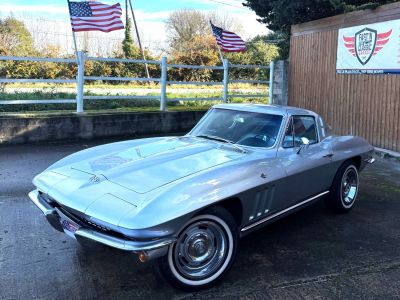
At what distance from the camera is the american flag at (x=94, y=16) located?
33.5 ft

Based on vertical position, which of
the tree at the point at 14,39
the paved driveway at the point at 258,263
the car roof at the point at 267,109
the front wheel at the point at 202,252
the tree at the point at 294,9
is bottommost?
the paved driveway at the point at 258,263

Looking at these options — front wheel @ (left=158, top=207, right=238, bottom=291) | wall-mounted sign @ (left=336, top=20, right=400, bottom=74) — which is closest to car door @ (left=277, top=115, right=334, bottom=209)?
front wheel @ (left=158, top=207, right=238, bottom=291)

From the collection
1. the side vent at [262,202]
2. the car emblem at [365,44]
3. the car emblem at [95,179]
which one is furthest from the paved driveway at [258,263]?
the car emblem at [365,44]

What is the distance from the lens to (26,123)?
9.07 m

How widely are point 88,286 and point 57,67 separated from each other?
23.1 m

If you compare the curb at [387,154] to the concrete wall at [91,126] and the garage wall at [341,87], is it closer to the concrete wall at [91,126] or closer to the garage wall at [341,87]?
the garage wall at [341,87]

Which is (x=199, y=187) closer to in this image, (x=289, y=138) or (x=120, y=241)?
(x=120, y=241)

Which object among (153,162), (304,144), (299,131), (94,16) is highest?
(94,16)

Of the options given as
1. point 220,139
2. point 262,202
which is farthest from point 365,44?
point 262,202

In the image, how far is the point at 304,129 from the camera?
16.2 ft

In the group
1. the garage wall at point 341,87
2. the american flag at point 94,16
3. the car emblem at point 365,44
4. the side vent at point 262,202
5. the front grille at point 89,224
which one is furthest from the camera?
the american flag at point 94,16

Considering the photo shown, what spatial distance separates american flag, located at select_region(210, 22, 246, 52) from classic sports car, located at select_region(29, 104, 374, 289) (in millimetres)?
8067

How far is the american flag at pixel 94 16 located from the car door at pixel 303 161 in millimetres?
6861

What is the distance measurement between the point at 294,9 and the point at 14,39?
77.6ft
